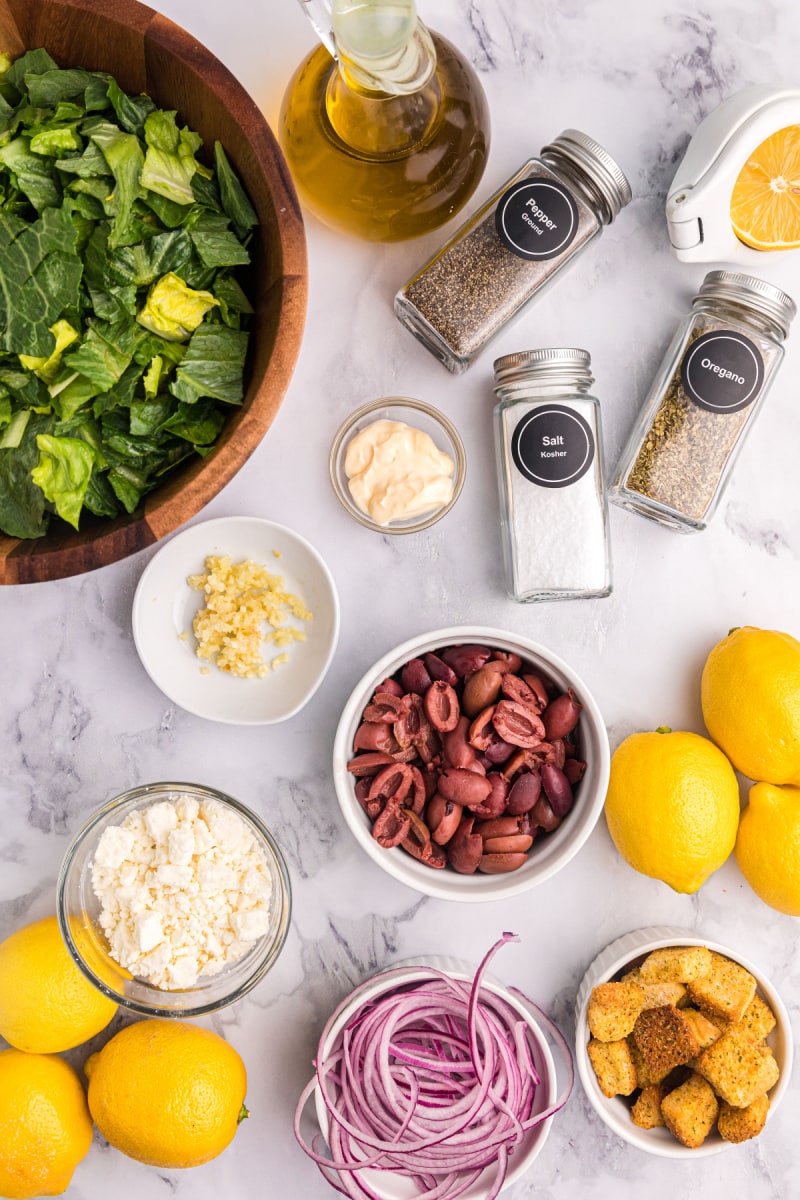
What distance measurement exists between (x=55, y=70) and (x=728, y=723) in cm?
125

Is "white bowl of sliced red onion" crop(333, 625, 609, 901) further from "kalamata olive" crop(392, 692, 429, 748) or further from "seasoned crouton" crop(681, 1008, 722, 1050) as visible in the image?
"seasoned crouton" crop(681, 1008, 722, 1050)

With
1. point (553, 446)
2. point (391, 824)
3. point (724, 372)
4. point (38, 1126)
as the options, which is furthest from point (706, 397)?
point (38, 1126)

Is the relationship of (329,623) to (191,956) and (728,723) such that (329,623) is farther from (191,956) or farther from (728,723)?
(728,723)

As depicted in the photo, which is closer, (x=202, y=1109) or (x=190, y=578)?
(x=202, y=1109)

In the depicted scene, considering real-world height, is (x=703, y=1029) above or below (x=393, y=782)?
below

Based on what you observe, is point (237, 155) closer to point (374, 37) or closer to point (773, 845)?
point (374, 37)

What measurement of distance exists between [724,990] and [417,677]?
652 mm

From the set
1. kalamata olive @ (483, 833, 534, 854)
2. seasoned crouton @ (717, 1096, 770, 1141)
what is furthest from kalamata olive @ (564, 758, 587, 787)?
seasoned crouton @ (717, 1096, 770, 1141)

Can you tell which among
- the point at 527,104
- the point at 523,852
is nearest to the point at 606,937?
the point at 523,852

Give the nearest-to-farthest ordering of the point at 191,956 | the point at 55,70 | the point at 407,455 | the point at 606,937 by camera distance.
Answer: the point at 55,70 → the point at 191,956 → the point at 407,455 → the point at 606,937

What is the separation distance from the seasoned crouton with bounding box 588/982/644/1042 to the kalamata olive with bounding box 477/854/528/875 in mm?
238

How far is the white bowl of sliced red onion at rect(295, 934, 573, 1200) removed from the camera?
1300mm

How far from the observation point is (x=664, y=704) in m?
1.48

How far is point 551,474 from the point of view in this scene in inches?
52.5
